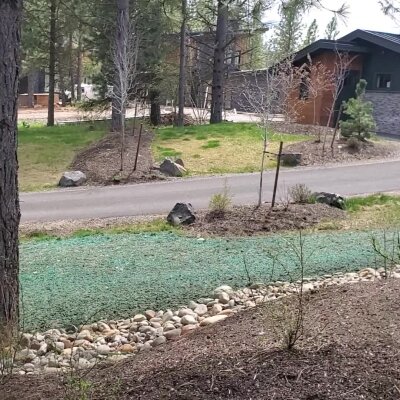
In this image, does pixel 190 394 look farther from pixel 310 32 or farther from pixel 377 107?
pixel 310 32

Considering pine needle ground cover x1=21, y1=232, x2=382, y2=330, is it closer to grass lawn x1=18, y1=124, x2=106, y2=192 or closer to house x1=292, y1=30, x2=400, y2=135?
grass lawn x1=18, y1=124, x2=106, y2=192

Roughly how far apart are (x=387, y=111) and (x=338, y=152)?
8562mm

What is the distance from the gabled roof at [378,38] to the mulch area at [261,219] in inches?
674

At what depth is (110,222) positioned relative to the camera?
1055 cm

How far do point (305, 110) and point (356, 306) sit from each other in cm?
2491

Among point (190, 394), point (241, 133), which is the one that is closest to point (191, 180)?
point (241, 133)

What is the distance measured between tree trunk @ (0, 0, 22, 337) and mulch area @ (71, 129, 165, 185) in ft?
33.1

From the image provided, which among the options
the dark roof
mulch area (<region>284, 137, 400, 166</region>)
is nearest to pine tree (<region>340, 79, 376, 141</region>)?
mulch area (<region>284, 137, 400, 166</region>)

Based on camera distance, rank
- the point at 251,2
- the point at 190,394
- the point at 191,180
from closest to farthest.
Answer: the point at 190,394
the point at 251,2
the point at 191,180

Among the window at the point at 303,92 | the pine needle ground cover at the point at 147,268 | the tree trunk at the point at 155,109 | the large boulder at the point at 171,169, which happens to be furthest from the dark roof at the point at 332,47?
the pine needle ground cover at the point at 147,268

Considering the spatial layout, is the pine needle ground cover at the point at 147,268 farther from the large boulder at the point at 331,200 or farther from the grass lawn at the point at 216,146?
the grass lawn at the point at 216,146

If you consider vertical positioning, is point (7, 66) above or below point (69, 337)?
above

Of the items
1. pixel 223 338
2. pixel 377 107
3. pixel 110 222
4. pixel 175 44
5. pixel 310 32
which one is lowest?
pixel 110 222

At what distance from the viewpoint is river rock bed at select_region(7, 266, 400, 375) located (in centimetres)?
427
